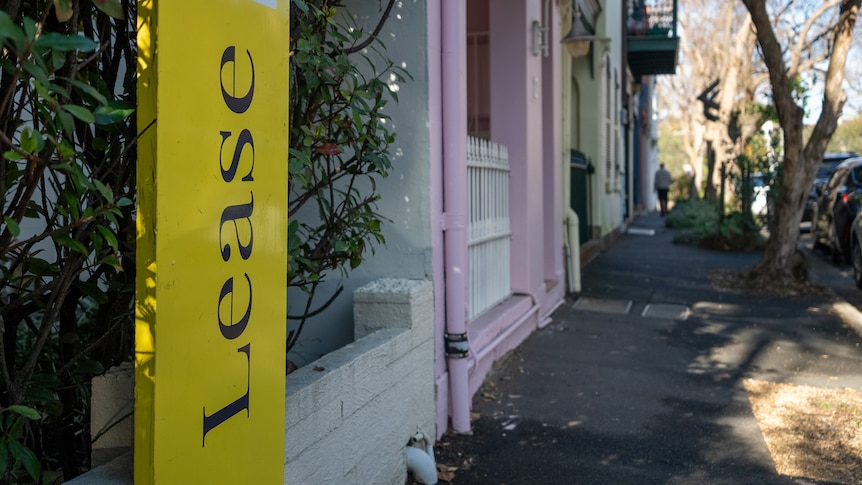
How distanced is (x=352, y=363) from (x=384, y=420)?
548 mm

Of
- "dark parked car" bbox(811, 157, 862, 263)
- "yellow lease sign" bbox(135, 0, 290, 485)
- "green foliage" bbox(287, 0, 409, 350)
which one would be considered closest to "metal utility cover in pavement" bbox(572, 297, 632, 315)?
"green foliage" bbox(287, 0, 409, 350)

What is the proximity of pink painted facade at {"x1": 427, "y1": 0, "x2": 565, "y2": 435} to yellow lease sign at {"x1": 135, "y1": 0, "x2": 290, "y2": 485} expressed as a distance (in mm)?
2441

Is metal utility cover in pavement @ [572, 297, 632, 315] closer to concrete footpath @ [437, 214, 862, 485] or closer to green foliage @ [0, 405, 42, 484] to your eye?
concrete footpath @ [437, 214, 862, 485]

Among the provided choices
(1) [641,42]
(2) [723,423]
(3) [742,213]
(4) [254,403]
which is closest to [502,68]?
(2) [723,423]

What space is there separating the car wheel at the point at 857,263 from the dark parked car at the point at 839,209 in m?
1.56

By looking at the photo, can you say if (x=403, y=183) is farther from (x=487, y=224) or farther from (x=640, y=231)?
(x=640, y=231)

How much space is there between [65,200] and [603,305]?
26.4 ft

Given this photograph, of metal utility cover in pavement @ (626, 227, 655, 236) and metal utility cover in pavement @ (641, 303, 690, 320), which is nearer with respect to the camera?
metal utility cover in pavement @ (641, 303, 690, 320)

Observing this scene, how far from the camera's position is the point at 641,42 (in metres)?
20.4

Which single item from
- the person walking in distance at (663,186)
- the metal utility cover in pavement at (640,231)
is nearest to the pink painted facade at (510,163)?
the metal utility cover in pavement at (640,231)

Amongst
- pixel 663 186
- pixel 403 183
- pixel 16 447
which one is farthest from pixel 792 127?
pixel 663 186

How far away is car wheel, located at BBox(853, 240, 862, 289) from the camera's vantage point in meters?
11.5

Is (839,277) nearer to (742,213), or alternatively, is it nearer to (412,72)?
(742,213)

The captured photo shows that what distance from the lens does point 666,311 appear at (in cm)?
938
